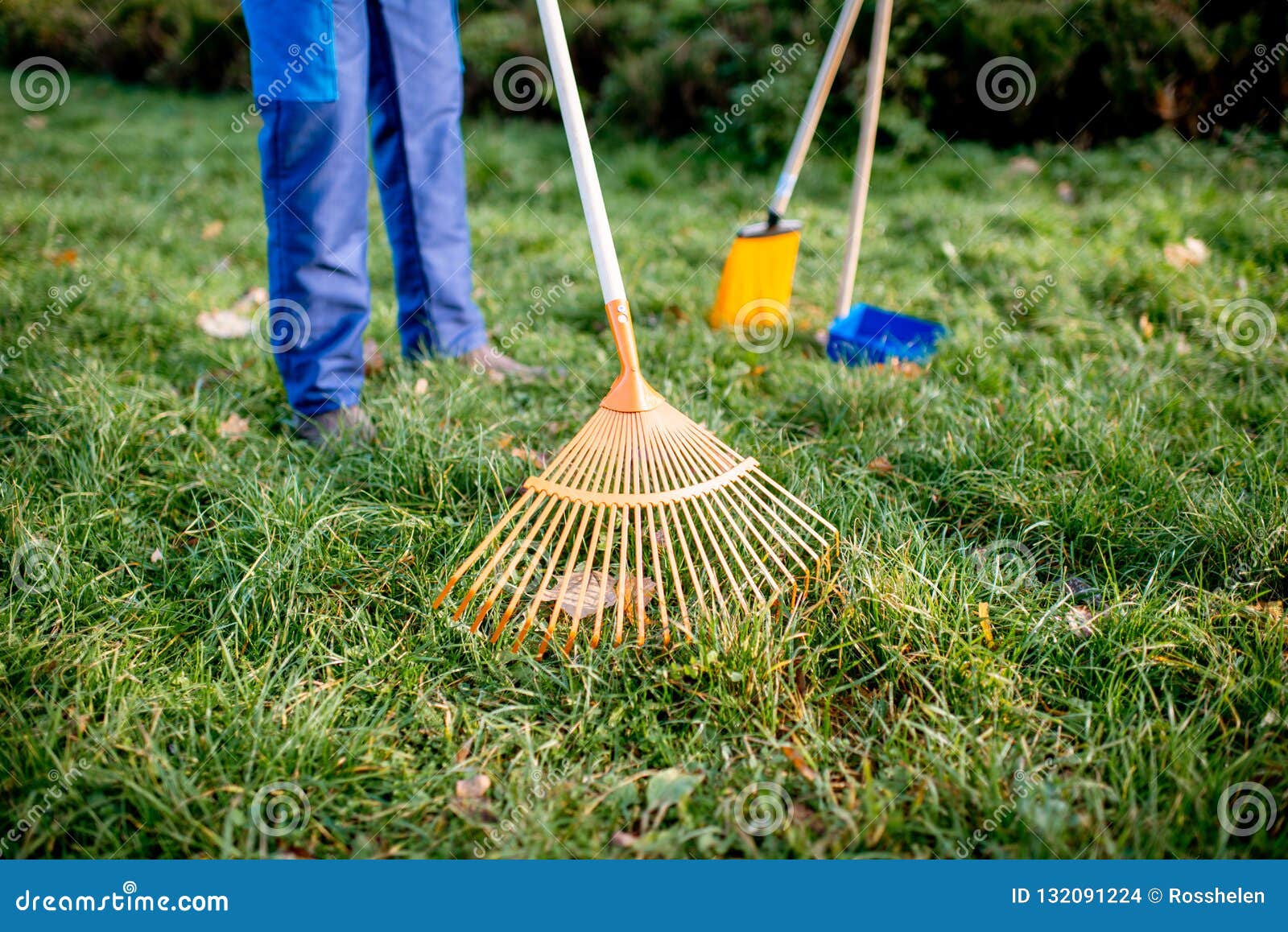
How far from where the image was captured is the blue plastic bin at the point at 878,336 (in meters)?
2.80

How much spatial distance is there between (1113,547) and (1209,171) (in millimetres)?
3021

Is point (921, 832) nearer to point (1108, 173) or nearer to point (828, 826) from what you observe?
point (828, 826)

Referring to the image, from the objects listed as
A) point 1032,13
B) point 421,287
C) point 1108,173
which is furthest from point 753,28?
point 421,287

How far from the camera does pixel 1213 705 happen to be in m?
1.53
